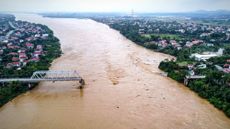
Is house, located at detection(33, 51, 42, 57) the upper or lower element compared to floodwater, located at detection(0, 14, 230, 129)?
upper

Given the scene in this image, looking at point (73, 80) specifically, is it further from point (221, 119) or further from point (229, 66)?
point (229, 66)

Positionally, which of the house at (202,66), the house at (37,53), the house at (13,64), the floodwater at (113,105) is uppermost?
the house at (37,53)

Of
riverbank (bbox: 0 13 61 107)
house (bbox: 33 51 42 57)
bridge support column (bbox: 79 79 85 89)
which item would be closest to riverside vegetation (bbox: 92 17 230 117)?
bridge support column (bbox: 79 79 85 89)

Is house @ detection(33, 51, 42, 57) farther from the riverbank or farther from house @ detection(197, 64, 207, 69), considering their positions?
house @ detection(197, 64, 207, 69)

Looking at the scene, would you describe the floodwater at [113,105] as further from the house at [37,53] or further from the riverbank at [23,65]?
the house at [37,53]

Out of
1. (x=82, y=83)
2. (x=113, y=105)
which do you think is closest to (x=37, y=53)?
(x=82, y=83)

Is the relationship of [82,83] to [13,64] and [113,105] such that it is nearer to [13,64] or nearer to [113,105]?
[113,105]

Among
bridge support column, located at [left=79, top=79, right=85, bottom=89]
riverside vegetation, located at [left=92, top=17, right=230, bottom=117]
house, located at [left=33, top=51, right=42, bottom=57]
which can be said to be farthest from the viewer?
house, located at [left=33, top=51, right=42, bottom=57]

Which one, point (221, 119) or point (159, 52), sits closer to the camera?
point (221, 119)

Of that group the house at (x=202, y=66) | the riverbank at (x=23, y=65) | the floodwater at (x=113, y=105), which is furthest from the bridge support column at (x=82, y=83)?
the house at (x=202, y=66)

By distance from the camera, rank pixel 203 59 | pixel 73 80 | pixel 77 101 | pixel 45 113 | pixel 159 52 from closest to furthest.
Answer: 1. pixel 45 113
2. pixel 77 101
3. pixel 73 80
4. pixel 203 59
5. pixel 159 52

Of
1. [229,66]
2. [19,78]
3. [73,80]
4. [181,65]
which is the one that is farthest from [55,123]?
[229,66]
